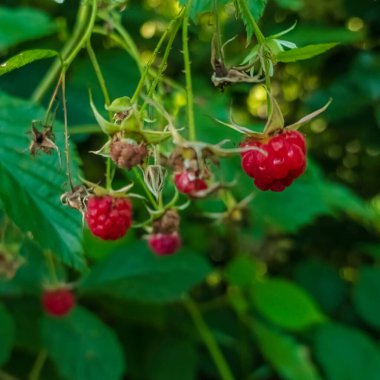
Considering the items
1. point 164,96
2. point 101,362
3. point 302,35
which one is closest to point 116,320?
point 101,362

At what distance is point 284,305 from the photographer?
1.46m

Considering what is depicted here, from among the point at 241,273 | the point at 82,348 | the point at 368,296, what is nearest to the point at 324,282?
the point at 368,296

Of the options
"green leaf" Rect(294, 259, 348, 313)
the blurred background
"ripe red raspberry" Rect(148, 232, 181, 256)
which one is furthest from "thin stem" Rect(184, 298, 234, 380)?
"ripe red raspberry" Rect(148, 232, 181, 256)

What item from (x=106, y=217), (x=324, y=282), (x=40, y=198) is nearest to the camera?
(x=106, y=217)

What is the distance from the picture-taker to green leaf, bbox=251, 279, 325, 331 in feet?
4.70

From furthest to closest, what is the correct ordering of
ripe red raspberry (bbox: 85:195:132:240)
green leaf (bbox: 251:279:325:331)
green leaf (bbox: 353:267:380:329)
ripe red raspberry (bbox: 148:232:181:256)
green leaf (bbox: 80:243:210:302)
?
green leaf (bbox: 353:267:380:329) < green leaf (bbox: 251:279:325:331) < green leaf (bbox: 80:243:210:302) < ripe red raspberry (bbox: 148:232:181:256) < ripe red raspberry (bbox: 85:195:132:240)

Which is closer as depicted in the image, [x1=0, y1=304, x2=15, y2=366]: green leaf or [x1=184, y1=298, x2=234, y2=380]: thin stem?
[x1=0, y1=304, x2=15, y2=366]: green leaf

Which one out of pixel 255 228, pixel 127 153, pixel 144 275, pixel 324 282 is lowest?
pixel 324 282

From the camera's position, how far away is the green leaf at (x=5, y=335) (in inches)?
47.4

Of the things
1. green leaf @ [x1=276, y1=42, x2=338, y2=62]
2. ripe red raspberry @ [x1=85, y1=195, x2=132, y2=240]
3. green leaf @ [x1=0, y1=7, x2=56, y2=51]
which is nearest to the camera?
green leaf @ [x1=276, y1=42, x2=338, y2=62]

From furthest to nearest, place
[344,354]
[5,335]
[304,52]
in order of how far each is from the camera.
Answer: [344,354] < [5,335] < [304,52]

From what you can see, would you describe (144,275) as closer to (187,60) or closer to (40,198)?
(40,198)

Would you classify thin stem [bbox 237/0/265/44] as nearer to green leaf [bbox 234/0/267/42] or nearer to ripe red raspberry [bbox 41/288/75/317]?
green leaf [bbox 234/0/267/42]

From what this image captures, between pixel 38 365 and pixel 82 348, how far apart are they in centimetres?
8
